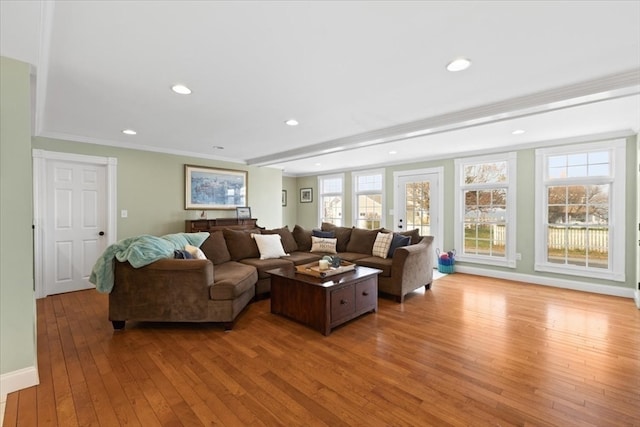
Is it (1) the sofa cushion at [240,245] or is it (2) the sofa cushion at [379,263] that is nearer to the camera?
(2) the sofa cushion at [379,263]

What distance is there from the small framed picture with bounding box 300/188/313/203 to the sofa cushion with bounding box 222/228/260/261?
4324 millimetres

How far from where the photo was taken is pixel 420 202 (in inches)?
241

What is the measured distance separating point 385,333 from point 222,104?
286 centimetres

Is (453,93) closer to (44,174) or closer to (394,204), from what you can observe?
(394,204)

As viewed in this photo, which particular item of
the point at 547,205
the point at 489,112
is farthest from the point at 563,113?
the point at 547,205

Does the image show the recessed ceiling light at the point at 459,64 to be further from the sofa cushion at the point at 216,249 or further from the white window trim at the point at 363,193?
the white window trim at the point at 363,193

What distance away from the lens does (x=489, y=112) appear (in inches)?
120

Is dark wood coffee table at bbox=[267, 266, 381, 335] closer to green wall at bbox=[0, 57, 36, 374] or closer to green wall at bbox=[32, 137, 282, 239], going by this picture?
green wall at bbox=[0, 57, 36, 374]

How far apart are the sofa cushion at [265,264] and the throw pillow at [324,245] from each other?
84 cm

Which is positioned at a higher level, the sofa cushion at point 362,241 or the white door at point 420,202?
the white door at point 420,202

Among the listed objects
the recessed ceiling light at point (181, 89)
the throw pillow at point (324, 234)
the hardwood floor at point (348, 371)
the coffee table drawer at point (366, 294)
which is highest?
the recessed ceiling light at point (181, 89)

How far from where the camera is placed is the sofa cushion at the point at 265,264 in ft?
12.6

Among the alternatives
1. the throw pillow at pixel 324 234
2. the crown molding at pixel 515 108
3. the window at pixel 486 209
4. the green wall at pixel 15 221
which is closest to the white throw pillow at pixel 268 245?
the throw pillow at pixel 324 234

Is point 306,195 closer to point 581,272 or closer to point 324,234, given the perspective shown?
point 324,234
